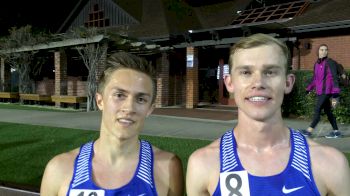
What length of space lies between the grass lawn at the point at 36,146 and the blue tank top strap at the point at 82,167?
2.82 m

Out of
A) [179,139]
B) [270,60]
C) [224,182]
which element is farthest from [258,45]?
[179,139]

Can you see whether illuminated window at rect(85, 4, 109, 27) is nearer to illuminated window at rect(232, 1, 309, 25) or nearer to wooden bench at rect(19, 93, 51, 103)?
wooden bench at rect(19, 93, 51, 103)

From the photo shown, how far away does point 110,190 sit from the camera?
1940 mm

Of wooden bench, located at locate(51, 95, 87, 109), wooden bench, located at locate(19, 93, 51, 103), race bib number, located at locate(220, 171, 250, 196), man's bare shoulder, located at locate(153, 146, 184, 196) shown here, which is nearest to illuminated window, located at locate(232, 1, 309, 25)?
wooden bench, located at locate(51, 95, 87, 109)

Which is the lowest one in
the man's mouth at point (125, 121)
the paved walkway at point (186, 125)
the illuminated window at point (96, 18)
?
the paved walkway at point (186, 125)

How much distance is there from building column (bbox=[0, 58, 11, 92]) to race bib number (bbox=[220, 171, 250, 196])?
903 inches

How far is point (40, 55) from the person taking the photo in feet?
71.5

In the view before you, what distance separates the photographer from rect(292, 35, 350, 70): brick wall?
46.3 ft

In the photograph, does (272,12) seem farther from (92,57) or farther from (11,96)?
(11,96)

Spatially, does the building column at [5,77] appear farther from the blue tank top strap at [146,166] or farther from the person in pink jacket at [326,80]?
the blue tank top strap at [146,166]

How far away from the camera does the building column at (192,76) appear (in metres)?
16.9

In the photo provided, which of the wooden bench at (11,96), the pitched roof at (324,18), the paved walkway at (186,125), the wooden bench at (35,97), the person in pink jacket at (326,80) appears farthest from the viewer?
the wooden bench at (11,96)

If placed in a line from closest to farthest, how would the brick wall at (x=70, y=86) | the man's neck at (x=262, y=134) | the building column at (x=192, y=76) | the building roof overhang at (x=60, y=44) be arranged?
1. the man's neck at (x=262, y=134)
2. the building roof overhang at (x=60, y=44)
3. the building column at (x=192, y=76)
4. the brick wall at (x=70, y=86)

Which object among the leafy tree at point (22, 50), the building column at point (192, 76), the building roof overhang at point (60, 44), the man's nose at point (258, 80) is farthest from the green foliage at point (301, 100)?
the man's nose at point (258, 80)
